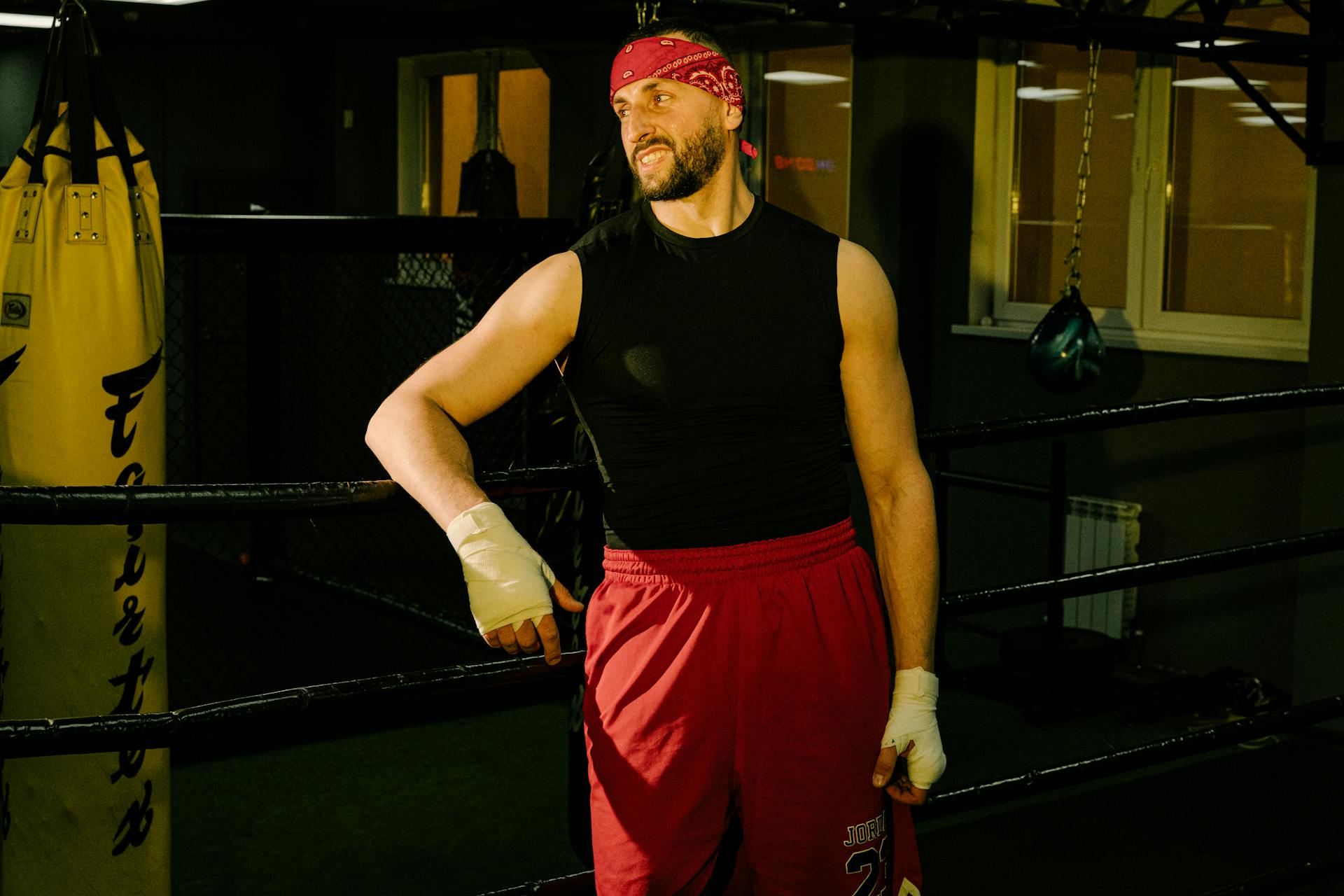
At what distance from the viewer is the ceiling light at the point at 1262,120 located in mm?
4387

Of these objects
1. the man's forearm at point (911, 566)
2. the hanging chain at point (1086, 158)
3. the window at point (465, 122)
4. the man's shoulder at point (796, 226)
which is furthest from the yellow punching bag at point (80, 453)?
the window at point (465, 122)

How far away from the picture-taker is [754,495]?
5.00 ft

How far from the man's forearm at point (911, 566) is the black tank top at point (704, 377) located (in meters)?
0.12

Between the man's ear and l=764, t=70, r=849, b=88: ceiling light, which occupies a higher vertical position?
l=764, t=70, r=849, b=88: ceiling light

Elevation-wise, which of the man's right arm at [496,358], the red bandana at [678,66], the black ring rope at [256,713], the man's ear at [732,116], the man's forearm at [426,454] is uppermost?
the red bandana at [678,66]

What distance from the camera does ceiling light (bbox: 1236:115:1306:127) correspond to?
439cm

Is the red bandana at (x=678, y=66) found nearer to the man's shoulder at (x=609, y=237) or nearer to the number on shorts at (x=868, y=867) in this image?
the man's shoulder at (x=609, y=237)

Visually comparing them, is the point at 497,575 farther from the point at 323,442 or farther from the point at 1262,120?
the point at 323,442

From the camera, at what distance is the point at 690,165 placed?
5.10 ft

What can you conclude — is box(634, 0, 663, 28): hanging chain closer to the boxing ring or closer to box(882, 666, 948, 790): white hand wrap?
the boxing ring

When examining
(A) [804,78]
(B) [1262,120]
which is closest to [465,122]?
(A) [804,78]

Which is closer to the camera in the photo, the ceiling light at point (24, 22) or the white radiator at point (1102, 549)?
the white radiator at point (1102, 549)

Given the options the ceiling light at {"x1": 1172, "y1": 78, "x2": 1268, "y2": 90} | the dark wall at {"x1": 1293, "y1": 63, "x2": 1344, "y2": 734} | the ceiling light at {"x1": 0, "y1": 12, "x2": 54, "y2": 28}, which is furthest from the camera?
the ceiling light at {"x1": 0, "y1": 12, "x2": 54, "y2": 28}

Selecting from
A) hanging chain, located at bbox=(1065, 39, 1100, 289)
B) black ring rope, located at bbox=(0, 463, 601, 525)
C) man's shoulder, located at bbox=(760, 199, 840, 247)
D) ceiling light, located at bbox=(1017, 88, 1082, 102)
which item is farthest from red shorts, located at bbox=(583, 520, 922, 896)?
ceiling light, located at bbox=(1017, 88, 1082, 102)
